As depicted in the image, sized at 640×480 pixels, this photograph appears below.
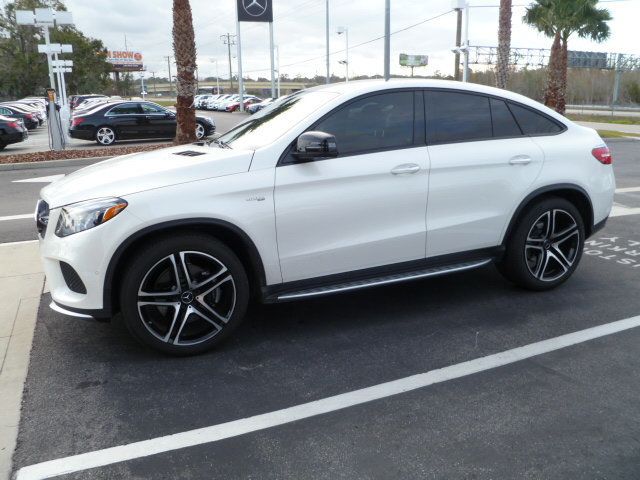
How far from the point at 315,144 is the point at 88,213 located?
4.75 feet

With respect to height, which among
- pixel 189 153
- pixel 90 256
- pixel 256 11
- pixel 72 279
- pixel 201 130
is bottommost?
pixel 72 279

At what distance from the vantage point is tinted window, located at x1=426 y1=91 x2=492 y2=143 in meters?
4.42

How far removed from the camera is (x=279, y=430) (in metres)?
3.00

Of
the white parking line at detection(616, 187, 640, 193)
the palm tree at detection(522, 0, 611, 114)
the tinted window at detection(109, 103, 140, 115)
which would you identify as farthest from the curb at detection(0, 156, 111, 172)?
the palm tree at detection(522, 0, 611, 114)

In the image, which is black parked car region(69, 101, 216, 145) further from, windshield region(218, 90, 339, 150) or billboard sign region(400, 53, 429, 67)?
billboard sign region(400, 53, 429, 67)

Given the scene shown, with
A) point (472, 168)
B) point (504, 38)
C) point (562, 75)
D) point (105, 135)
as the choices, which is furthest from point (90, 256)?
point (562, 75)

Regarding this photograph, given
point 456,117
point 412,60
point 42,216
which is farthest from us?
point 412,60

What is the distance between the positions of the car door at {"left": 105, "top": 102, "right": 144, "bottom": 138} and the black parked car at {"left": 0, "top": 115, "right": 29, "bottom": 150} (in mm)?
2759

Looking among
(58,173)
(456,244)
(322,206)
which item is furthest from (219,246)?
(58,173)

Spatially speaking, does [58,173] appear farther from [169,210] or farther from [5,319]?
[169,210]

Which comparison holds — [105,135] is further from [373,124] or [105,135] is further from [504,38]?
[373,124]

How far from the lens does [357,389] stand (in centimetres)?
341

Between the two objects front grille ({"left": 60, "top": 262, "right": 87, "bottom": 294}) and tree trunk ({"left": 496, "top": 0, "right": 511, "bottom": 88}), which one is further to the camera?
tree trunk ({"left": 496, "top": 0, "right": 511, "bottom": 88})

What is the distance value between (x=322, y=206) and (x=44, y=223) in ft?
5.96
